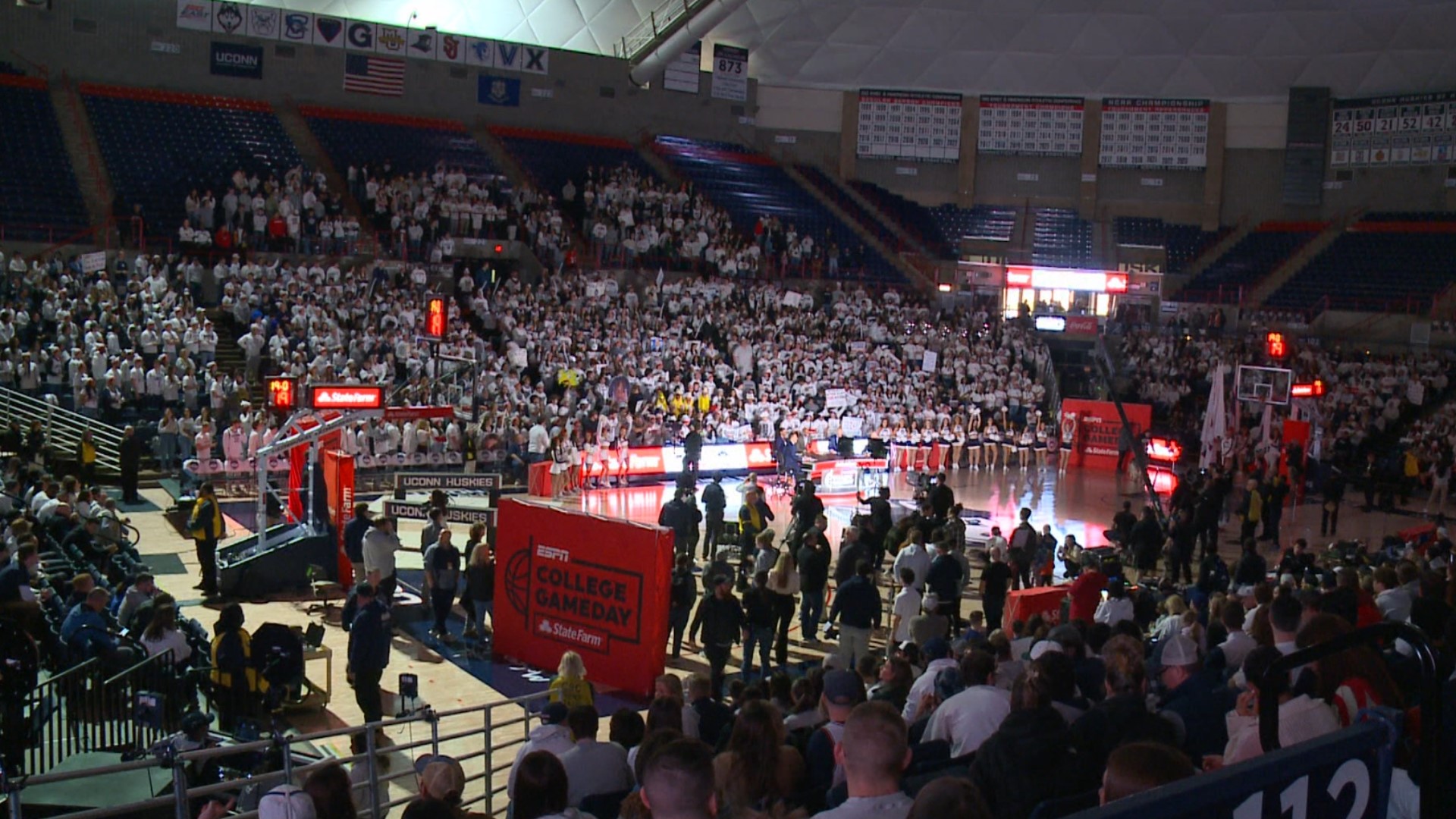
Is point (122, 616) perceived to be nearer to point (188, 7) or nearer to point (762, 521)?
point (762, 521)

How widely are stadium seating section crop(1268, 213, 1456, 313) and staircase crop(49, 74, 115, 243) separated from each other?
33.3 metres

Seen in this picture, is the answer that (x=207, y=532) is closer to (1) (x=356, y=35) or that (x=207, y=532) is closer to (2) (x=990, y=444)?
(2) (x=990, y=444)

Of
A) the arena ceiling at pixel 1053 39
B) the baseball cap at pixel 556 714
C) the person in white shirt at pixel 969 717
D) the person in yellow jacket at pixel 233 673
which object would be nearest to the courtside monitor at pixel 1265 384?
the arena ceiling at pixel 1053 39

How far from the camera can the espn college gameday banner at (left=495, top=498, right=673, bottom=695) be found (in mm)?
13273

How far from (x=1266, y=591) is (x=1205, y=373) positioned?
86.2ft

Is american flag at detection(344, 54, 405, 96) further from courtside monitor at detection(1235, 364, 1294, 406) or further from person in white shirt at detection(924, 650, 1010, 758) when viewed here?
person in white shirt at detection(924, 650, 1010, 758)

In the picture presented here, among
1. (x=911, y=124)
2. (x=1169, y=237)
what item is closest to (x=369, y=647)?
(x=911, y=124)

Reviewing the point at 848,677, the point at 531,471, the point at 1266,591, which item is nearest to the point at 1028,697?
the point at 848,677

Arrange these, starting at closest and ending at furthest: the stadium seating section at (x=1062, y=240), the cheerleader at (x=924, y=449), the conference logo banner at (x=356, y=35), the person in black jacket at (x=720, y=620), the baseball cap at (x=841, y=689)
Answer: the baseball cap at (x=841, y=689)
the person in black jacket at (x=720, y=620)
the cheerleader at (x=924, y=449)
the conference logo banner at (x=356, y=35)
the stadium seating section at (x=1062, y=240)

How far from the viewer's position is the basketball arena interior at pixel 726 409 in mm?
6734

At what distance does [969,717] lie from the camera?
6871mm

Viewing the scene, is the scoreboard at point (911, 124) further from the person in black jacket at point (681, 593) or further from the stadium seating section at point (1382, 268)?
the person in black jacket at point (681, 593)

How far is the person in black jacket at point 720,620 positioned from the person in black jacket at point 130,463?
1233 cm

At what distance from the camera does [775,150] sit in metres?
47.0
